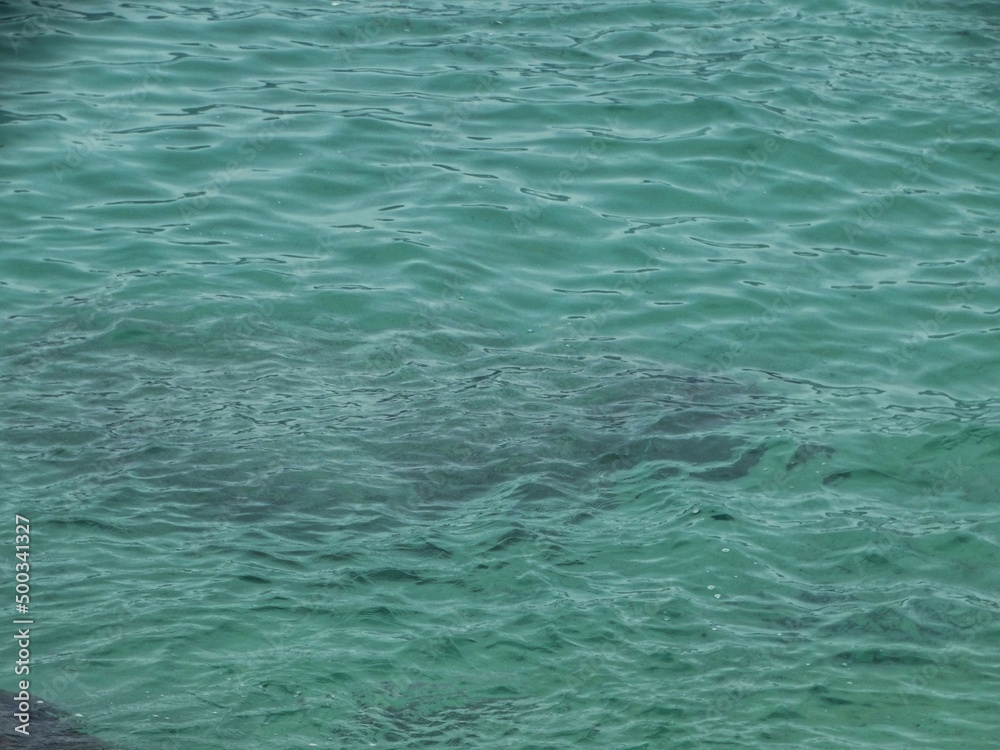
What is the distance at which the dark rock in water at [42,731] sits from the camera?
294 inches

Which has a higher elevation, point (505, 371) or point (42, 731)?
Answer: point (505, 371)

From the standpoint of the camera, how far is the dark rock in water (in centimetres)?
748

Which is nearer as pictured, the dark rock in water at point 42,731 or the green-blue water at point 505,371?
the dark rock in water at point 42,731

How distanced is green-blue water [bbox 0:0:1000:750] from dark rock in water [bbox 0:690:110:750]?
0.16 m

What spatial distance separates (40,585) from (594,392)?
5.23 metres

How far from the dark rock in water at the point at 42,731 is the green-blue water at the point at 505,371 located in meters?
0.16

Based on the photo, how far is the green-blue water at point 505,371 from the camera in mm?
8516

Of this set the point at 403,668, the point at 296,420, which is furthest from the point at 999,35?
the point at 403,668

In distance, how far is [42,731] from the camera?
7.67 m

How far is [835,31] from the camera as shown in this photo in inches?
746

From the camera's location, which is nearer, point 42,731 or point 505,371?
point 42,731

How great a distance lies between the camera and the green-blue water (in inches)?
335

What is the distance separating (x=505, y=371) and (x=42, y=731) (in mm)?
5663

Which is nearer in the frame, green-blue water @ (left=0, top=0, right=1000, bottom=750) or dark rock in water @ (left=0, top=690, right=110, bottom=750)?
dark rock in water @ (left=0, top=690, right=110, bottom=750)
